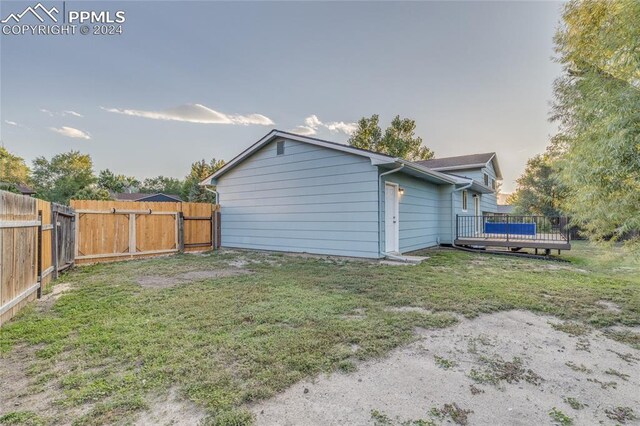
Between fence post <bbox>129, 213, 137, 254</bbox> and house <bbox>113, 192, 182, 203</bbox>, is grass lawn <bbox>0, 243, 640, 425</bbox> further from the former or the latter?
house <bbox>113, 192, 182, 203</bbox>

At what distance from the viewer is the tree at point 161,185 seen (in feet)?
131

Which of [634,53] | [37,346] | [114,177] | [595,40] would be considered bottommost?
[37,346]

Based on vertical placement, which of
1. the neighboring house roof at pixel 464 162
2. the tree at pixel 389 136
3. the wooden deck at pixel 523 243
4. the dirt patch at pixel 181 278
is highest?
the tree at pixel 389 136

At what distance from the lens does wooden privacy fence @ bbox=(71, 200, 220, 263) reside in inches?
291

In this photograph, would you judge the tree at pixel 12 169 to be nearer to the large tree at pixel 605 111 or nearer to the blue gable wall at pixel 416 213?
the blue gable wall at pixel 416 213

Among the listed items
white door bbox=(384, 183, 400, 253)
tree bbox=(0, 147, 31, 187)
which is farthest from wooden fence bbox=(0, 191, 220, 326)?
tree bbox=(0, 147, 31, 187)

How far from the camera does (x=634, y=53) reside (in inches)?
109

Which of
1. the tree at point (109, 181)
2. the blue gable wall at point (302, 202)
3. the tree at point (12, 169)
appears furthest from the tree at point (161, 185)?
the blue gable wall at point (302, 202)

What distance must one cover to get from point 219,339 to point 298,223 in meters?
6.14

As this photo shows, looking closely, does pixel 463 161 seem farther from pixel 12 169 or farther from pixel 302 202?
pixel 12 169

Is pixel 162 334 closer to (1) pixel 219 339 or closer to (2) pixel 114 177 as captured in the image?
(1) pixel 219 339

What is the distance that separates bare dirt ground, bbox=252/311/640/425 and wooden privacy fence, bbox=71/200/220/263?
791cm

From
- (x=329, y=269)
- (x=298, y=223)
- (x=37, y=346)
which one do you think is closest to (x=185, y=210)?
(x=298, y=223)

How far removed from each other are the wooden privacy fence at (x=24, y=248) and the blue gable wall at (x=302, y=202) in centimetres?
518
